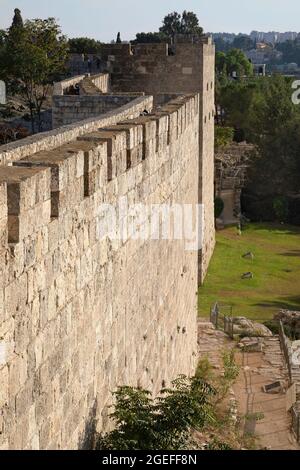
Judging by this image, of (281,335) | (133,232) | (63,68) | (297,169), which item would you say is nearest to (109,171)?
(133,232)

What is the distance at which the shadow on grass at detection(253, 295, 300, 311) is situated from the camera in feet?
72.7

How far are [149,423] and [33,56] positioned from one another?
21.6m

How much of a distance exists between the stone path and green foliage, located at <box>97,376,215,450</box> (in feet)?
17.9

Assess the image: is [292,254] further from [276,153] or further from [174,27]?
[174,27]

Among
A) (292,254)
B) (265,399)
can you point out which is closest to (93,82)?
(265,399)

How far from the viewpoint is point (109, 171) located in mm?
6375

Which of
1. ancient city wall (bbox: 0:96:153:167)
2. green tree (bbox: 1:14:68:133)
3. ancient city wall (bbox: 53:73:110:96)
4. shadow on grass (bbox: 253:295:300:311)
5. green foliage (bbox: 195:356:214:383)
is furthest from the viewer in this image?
green tree (bbox: 1:14:68:133)

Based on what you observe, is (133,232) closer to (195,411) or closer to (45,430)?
(195,411)

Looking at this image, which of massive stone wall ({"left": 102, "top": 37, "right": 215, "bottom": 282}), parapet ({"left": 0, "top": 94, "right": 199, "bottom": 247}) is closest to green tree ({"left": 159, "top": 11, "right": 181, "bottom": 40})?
massive stone wall ({"left": 102, "top": 37, "right": 215, "bottom": 282})

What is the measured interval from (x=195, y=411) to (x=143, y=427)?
0.84 m

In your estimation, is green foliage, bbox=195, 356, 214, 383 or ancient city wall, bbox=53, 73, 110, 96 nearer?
green foliage, bbox=195, 356, 214, 383

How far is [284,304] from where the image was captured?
22516mm

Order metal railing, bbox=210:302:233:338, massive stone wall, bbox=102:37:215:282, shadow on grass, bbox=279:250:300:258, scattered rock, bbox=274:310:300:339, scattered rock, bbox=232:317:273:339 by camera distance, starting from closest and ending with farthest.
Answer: scattered rock, bbox=232:317:273:339, metal railing, bbox=210:302:233:338, scattered rock, bbox=274:310:300:339, massive stone wall, bbox=102:37:215:282, shadow on grass, bbox=279:250:300:258

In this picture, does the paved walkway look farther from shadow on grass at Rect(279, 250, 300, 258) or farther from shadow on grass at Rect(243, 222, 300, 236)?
shadow on grass at Rect(243, 222, 300, 236)
